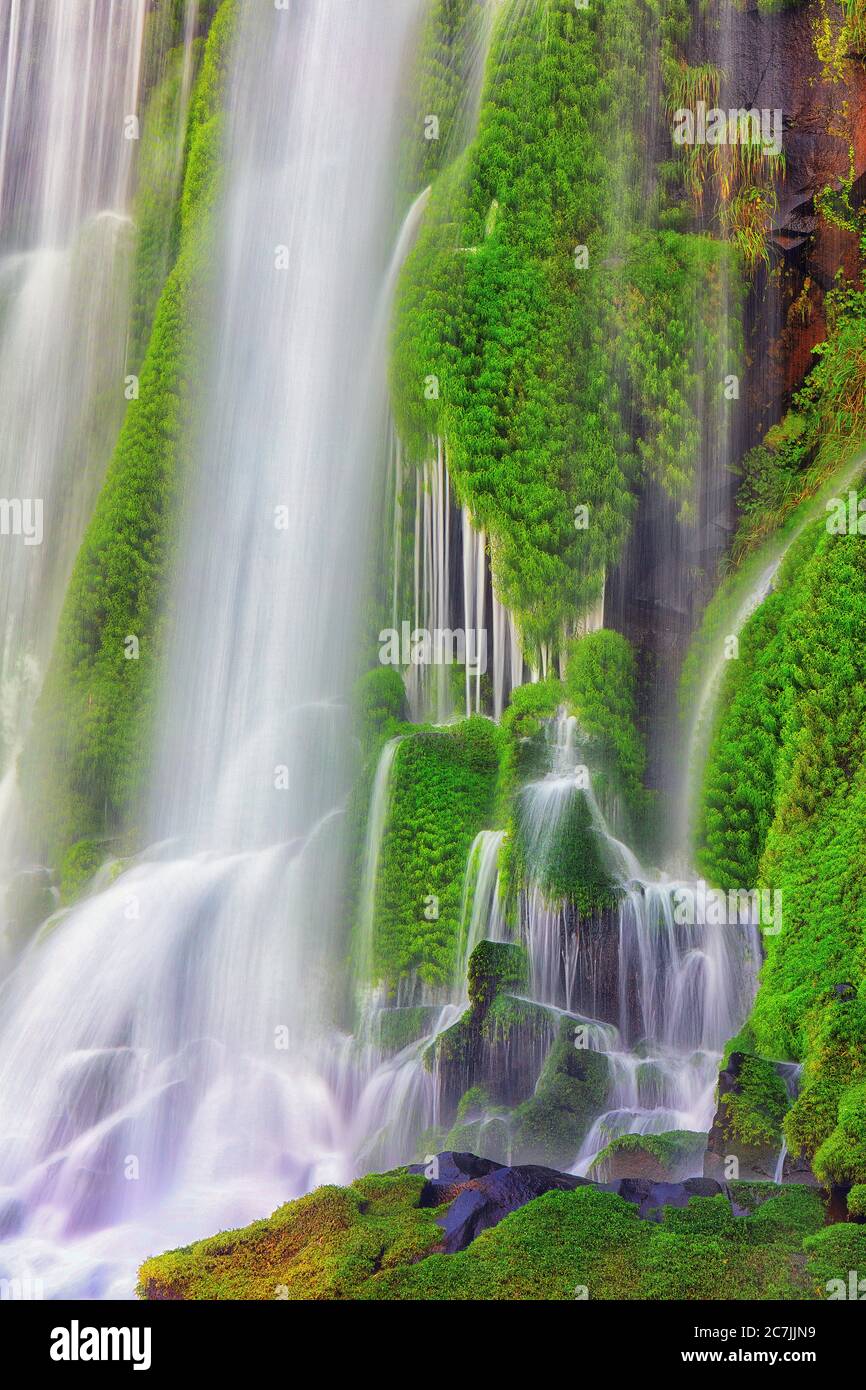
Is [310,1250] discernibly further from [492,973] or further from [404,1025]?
[492,973]

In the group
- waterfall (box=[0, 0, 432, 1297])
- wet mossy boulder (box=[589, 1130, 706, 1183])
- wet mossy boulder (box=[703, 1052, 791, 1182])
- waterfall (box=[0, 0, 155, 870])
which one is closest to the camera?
wet mossy boulder (box=[703, 1052, 791, 1182])

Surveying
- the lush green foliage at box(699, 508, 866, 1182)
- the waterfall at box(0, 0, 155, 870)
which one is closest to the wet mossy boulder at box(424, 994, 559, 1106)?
the lush green foliage at box(699, 508, 866, 1182)

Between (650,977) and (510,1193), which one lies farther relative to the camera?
(650,977)

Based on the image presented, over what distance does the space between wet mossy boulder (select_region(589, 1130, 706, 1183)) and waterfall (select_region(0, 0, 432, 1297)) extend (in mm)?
1541

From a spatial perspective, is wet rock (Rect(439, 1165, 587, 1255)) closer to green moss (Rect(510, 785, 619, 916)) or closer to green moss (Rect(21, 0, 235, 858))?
green moss (Rect(510, 785, 619, 916))

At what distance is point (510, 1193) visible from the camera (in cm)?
920

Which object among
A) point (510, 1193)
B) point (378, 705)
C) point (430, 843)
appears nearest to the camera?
point (510, 1193)

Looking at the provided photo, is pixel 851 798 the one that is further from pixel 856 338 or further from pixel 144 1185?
pixel 144 1185

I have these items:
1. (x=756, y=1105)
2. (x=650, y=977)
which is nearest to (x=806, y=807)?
(x=650, y=977)

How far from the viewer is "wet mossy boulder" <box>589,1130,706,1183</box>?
31.5ft

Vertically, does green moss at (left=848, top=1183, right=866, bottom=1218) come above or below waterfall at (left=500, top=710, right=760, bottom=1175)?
below

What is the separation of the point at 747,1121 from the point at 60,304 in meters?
10.4

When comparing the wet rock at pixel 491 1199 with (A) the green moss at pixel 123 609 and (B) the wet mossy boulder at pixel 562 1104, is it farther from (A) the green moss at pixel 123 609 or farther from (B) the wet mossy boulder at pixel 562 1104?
(A) the green moss at pixel 123 609
